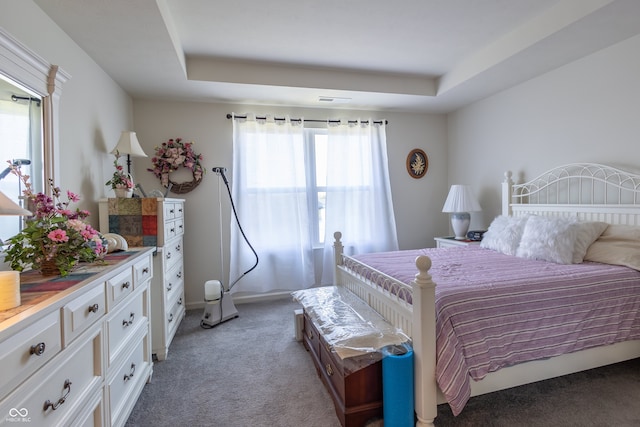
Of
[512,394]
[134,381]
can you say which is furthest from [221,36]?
[512,394]

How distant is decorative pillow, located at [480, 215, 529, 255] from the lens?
8.88ft

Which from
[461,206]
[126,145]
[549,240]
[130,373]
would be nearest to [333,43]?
[126,145]

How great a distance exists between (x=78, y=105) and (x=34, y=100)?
544 millimetres

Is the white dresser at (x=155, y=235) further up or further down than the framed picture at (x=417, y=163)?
further down

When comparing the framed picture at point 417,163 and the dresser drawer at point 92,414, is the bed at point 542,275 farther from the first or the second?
the dresser drawer at point 92,414

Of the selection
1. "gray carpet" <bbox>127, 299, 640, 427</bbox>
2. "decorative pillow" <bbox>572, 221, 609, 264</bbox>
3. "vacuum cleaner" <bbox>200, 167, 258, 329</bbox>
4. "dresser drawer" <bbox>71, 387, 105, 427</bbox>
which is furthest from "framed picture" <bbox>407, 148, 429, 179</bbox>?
"dresser drawer" <bbox>71, 387, 105, 427</bbox>

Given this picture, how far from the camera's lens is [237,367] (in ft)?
7.56

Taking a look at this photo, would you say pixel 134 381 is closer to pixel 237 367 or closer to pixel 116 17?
pixel 237 367

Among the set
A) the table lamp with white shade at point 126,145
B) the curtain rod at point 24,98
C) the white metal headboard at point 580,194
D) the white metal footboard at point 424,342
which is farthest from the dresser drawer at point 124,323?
the white metal headboard at point 580,194

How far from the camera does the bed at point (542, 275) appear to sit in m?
1.56

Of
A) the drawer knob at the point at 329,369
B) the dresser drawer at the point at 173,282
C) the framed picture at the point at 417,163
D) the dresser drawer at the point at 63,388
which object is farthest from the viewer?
the framed picture at the point at 417,163

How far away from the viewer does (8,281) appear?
975mm

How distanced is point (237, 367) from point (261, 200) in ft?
6.23

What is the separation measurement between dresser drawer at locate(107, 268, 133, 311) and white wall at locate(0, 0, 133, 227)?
0.74 meters
